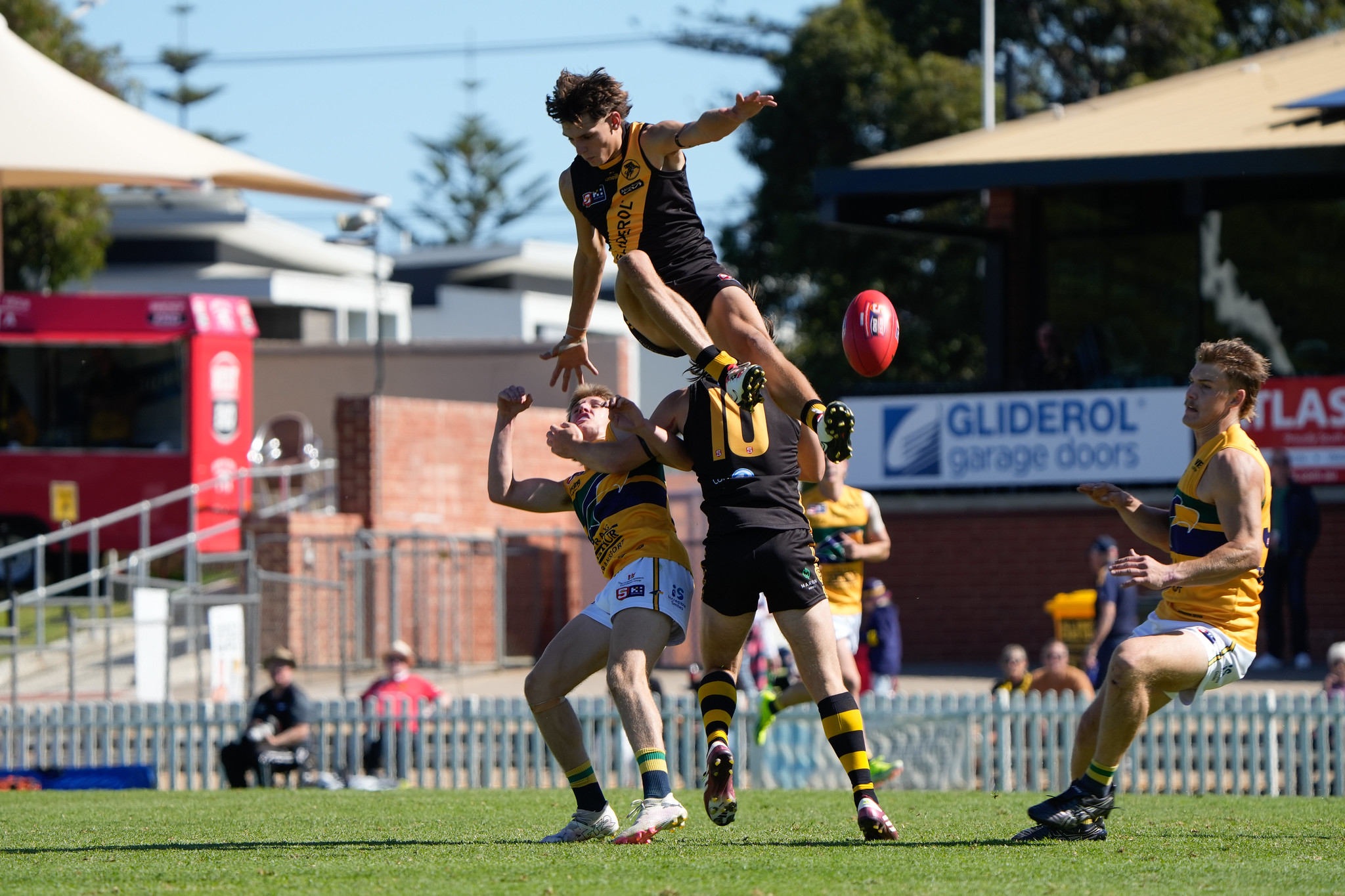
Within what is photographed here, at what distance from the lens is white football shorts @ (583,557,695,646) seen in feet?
22.7

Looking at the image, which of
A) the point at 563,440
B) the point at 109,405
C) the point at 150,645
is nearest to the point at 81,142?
the point at 109,405

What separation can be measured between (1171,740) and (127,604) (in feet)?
43.8

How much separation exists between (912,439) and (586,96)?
→ 41.3 ft

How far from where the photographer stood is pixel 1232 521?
21.7 feet

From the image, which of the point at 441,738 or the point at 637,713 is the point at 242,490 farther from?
the point at 637,713

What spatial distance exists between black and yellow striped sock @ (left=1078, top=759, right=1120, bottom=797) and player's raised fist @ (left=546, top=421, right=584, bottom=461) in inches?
92.5

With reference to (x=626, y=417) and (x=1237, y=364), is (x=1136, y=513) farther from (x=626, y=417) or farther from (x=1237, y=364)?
(x=626, y=417)

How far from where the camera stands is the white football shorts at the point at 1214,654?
21.6 feet

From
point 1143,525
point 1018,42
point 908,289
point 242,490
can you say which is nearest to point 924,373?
point 908,289

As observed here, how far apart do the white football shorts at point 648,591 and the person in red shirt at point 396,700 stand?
25.6ft

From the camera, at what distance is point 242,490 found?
2219 centimetres

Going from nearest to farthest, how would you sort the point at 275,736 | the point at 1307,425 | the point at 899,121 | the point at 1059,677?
the point at 275,736 → the point at 1059,677 → the point at 1307,425 → the point at 899,121

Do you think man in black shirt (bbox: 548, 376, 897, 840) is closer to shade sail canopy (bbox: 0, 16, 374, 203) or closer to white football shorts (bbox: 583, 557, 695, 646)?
white football shorts (bbox: 583, 557, 695, 646)

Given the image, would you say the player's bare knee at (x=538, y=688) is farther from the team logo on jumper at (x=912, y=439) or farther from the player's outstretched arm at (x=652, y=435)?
the team logo on jumper at (x=912, y=439)
